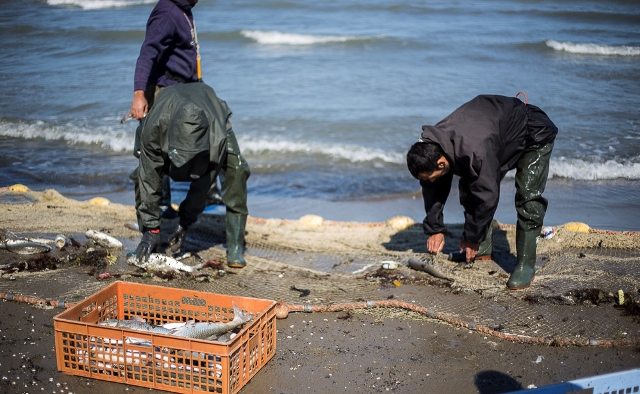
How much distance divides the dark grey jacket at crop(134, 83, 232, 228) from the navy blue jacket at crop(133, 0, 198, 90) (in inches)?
26.1

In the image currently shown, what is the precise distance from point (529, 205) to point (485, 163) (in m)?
0.76

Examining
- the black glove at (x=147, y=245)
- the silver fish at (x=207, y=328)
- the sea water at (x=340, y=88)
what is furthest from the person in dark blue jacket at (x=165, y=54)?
the sea water at (x=340, y=88)

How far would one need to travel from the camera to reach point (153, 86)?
579 centimetres

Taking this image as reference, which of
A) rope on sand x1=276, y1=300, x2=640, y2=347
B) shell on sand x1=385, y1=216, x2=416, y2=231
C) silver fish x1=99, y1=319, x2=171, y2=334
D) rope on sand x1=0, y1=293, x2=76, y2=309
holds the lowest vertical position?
shell on sand x1=385, y1=216, x2=416, y2=231

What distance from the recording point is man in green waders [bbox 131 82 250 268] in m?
4.63

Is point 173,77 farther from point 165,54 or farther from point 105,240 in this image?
point 105,240

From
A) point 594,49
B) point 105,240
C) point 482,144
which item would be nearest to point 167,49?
point 105,240

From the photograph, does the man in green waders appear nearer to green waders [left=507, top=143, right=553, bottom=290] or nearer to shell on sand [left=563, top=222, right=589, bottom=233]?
green waders [left=507, top=143, right=553, bottom=290]

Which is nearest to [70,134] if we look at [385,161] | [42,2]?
[385,161]

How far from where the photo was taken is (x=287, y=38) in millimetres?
18578

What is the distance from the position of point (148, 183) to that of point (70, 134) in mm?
7324

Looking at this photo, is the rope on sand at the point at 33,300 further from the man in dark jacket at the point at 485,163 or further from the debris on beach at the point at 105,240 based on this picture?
the man in dark jacket at the point at 485,163

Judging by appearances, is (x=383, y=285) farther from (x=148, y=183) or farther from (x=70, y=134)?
(x=70, y=134)

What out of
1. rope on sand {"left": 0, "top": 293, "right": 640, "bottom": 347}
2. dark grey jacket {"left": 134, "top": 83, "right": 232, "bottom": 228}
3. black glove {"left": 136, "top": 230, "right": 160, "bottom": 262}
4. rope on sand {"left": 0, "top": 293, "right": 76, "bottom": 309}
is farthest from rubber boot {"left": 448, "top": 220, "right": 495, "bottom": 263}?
rope on sand {"left": 0, "top": 293, "right": 76, "bottom": 309}
